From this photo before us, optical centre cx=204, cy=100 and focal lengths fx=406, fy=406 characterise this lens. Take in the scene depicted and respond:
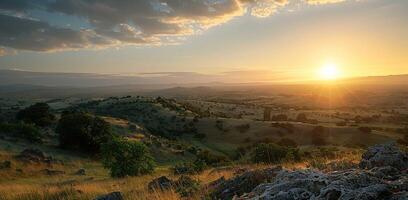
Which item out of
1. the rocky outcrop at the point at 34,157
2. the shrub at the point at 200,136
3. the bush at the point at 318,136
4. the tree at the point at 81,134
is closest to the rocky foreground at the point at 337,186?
the rocky outcrop at the point at 34,157

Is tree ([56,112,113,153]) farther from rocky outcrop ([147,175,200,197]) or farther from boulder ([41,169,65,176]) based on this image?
rocky outcrop ([147,175,200,197])

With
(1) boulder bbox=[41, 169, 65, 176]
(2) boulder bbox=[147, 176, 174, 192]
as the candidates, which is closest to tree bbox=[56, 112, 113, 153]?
(1) boulder bbox=[41, 169, 65, 176]

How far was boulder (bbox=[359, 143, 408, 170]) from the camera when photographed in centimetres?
800

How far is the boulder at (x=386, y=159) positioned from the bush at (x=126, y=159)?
21.9m

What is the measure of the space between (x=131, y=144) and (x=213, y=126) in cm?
5999

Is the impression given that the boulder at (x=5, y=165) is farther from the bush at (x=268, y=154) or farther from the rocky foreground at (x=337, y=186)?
the rocky foreground at (x=337, y=186)

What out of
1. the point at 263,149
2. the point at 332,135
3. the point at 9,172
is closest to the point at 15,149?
the point at 9,172

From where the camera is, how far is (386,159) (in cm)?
812

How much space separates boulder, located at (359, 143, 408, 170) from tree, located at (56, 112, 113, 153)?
51302 mm

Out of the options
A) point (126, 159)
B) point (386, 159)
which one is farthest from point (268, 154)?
point (386, 159)

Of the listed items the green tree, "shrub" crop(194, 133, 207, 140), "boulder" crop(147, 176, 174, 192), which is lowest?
"shrub" crop(194, 133, 207, 140)

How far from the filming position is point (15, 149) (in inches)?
1845

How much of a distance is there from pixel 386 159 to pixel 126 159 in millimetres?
23196

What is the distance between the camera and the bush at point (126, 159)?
28.9 metres
